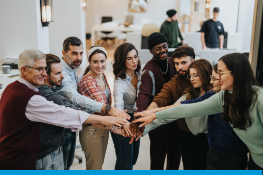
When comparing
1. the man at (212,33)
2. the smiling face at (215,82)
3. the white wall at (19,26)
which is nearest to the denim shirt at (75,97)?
the smiling face at (215,82)

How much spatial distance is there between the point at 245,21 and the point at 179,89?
25.3ft

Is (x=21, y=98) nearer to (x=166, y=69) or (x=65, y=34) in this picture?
(x=166, y=69)

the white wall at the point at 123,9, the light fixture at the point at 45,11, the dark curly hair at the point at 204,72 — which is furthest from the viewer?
the white wall at the point at 123,9

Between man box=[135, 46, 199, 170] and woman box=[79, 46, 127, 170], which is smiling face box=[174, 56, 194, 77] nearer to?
man box=[135, 46, 199, 170]

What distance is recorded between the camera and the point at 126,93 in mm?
2268

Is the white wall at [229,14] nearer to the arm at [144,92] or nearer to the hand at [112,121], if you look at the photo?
the arm at [144,92]

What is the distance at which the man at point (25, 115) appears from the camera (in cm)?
146

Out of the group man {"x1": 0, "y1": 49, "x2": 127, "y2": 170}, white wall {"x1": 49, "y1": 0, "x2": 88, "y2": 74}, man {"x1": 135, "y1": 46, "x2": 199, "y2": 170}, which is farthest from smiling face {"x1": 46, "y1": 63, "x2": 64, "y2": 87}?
white wall {"x1": 49, "y1": 0, "x2": 88, "y2": 74}

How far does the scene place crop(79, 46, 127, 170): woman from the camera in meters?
→ 2.08

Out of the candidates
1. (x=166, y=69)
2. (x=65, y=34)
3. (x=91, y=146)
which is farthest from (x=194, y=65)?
(x=65, y=34)

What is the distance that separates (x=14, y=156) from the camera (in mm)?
1506

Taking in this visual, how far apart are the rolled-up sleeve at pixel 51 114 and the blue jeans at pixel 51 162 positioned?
0.26 m

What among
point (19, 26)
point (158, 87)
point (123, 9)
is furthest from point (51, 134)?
point (123, 9)

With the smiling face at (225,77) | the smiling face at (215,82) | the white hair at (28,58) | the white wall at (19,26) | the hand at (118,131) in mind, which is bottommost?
the hand at (118,131)
